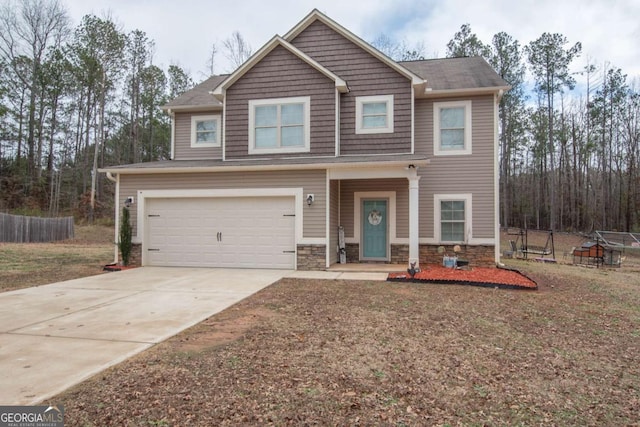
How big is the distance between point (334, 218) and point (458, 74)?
6409 millimetres

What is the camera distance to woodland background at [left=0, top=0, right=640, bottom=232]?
26.4 m

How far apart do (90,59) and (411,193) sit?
85.0ft

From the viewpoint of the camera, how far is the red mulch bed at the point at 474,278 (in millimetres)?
8326

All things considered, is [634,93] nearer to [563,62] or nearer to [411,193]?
[563,62]

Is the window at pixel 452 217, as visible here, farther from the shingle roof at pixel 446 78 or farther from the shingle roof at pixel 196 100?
the shingle roof at pixel 196 100

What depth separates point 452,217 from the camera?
1183cm

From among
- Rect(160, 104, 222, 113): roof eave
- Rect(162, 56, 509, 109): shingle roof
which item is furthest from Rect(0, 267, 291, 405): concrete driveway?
Rect(162, 56, 509, 109): shingle roof

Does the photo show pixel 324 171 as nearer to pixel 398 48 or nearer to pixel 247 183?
pixel 247 183

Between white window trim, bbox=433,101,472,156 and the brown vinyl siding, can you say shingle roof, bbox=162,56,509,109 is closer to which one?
white window trim, bbox=433,101,472,156

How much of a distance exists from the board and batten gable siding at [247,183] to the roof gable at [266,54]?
2901 mm

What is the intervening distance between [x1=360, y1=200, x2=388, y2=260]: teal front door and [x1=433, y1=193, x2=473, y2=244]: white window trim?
1504mm

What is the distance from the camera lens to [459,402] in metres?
3.15

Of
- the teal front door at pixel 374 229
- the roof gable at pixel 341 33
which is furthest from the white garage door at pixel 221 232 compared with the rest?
the roof gable at pixel 341 33

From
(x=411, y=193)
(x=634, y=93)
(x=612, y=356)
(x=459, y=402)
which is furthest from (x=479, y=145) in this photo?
(x=634, y=93)
